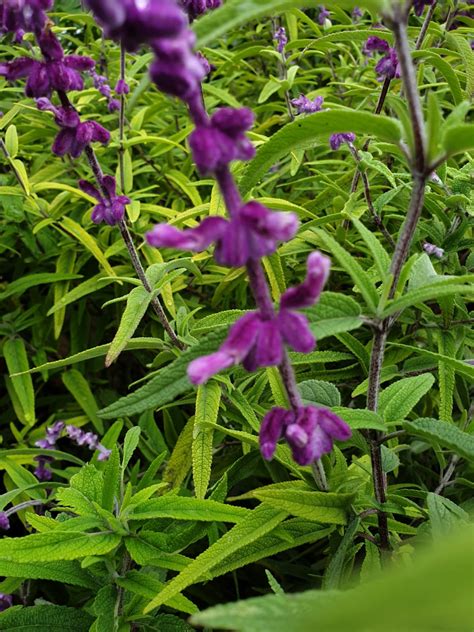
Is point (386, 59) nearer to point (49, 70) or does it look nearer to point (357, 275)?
point (49, 70)

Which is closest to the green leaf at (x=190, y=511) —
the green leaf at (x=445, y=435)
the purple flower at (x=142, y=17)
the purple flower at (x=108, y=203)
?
the green leaf at (x=445, y=435)

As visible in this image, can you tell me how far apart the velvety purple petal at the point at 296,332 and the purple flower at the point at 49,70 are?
1030 mm

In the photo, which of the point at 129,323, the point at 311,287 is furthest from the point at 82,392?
the point at 311,287

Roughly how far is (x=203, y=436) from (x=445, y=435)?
0.78 meters

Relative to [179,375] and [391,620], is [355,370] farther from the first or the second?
[391,620]

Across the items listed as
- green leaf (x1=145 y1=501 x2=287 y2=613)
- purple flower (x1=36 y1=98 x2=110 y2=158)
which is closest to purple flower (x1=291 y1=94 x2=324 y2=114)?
purple flower (x1=36 y1=98 x2=110 y2=158)

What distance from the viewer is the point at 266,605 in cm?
66

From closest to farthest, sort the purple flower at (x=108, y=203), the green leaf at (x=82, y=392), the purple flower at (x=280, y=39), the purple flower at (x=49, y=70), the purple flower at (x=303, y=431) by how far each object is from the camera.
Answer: the purple flower at (x=303, y=431)
the purple flower at (x=49, y=70)
the purple flower at (x=108, y=203)
the green leaf at (x=82, y=392)
the purple flower at (x=280, y=39)

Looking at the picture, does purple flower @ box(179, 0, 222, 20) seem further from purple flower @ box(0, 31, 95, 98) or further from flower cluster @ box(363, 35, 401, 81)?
flower cluster @ box(363, 35, 401, 81)

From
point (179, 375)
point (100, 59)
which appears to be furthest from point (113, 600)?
point (100, 59)

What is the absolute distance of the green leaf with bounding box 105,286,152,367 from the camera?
171 cm

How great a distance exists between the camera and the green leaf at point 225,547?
1.21 metres

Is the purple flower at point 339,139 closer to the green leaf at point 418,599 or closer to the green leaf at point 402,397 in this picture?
the green leaf at point 402,397

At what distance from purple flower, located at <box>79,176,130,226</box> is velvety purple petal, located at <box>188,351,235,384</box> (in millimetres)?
1250
